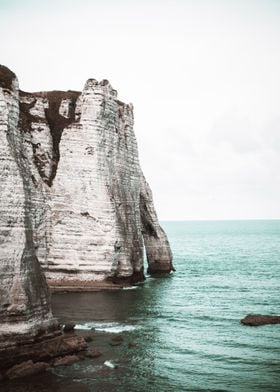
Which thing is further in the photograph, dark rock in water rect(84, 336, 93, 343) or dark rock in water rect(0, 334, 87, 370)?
dark rock in water rect(84, 336, 93, 343)

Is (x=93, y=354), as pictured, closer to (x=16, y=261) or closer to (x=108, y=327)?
(x=16, y=261)

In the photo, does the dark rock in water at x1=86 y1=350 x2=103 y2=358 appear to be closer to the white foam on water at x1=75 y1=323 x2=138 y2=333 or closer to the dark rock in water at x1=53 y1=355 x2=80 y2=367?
the dark rock in water at x1=53 y1=355 x2=80 y2=367

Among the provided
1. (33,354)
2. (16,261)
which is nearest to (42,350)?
(33,354)

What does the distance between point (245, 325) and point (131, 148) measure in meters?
29.4

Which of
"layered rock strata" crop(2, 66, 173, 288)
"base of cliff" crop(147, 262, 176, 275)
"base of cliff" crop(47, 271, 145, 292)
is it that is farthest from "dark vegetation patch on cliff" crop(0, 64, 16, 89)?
"base of cliff" crop(147, 262, 176, 275)

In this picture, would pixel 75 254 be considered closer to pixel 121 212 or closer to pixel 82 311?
pixel 121 212

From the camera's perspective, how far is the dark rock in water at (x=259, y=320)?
37688 mm

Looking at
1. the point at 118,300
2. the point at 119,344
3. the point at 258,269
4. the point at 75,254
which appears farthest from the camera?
the point at 258,269

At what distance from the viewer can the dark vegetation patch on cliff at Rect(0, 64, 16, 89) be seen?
33969 millimetres

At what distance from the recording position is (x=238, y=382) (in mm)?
25250

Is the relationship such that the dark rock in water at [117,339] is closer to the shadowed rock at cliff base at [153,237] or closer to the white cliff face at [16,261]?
the white cliff face at [16,261]

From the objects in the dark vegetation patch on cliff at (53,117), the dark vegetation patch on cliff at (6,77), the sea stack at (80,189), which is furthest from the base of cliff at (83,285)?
the dark vegetation patch on cliff at (6,77)

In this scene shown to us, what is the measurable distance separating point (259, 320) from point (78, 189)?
74.7 feet

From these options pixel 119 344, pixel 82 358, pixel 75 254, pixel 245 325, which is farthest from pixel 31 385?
pixel 75 254
